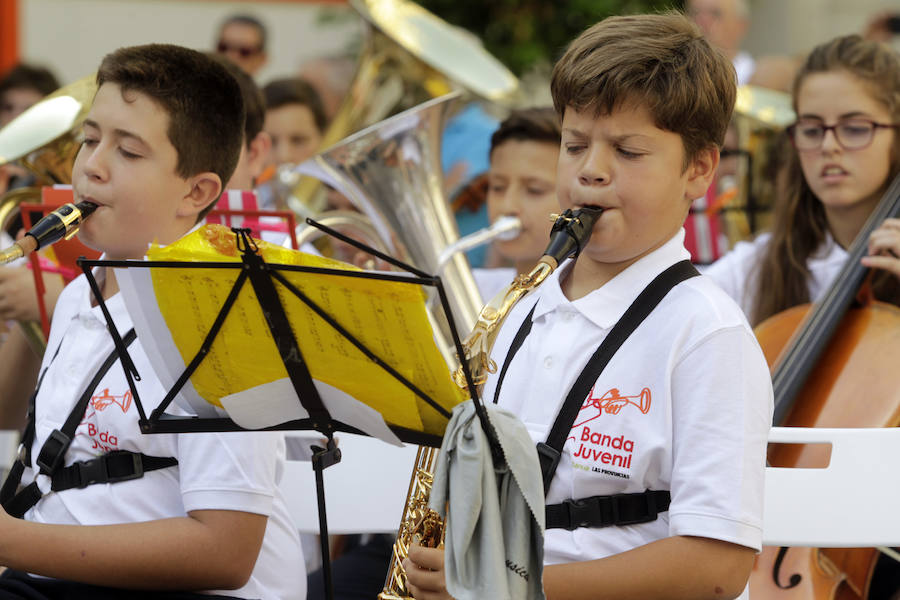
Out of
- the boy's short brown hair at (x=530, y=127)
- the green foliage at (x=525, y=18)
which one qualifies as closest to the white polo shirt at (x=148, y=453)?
the boy's short brown hair at (x=530, y=127)

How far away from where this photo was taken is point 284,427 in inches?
56.7

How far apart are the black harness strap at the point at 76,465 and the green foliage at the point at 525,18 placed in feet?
16.3

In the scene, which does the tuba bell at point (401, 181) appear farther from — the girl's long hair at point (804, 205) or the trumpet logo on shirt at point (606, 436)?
the trumpet logo on shirt at point (606, 436)

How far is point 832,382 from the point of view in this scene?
2.15 meters

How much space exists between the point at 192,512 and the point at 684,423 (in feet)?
2.37

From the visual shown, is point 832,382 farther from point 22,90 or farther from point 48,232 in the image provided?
point 22,90

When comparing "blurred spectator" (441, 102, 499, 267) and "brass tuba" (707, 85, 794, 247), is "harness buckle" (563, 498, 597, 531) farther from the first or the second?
"brass tuba" (707, 85, 794, 247)

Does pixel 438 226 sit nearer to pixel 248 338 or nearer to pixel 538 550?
pixel 248 338

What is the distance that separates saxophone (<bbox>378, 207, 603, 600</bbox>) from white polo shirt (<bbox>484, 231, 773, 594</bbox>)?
0.11 metres

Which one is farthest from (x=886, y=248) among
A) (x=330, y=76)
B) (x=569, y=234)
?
(x=330, y=76)

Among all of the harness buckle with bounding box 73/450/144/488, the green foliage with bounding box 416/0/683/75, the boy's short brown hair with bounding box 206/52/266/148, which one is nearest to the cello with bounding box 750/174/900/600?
the harness buckle with bounding box 73/450/144/488

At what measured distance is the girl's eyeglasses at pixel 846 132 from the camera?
247 centimetres

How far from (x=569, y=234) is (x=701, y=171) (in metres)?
0.25

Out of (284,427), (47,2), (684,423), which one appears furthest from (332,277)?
(47,2)
